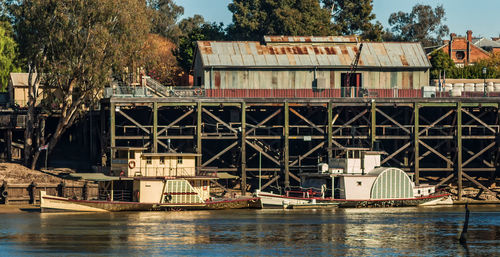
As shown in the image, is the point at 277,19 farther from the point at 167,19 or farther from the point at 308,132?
the point at 167,19

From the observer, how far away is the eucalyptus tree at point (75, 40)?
7869 centimetres

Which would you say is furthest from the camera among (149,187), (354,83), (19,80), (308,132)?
(19,80)

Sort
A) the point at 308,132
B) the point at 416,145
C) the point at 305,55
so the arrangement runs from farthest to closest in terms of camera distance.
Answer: the point at 305,55 < the point at 308,132 < the point at 416,145

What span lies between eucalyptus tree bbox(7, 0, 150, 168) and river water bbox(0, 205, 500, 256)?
14.0 meters

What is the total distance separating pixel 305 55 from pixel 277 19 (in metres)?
26.5

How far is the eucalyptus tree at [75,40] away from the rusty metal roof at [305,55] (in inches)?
328

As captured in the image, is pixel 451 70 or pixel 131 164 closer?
pixel 131 164

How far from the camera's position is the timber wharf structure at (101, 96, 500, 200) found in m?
81.6

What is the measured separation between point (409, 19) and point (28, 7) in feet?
284

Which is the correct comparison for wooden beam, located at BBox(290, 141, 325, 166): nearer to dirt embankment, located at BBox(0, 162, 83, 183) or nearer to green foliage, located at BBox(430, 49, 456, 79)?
dirt embankment, located at BBox(0, 162, 83, 183)

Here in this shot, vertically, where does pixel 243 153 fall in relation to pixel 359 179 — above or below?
above

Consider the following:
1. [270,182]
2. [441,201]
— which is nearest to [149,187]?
[270,182]

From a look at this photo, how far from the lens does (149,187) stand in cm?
7200

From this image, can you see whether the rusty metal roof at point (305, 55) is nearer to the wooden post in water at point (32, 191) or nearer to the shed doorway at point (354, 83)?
the shed doorway at point (354, 83)
